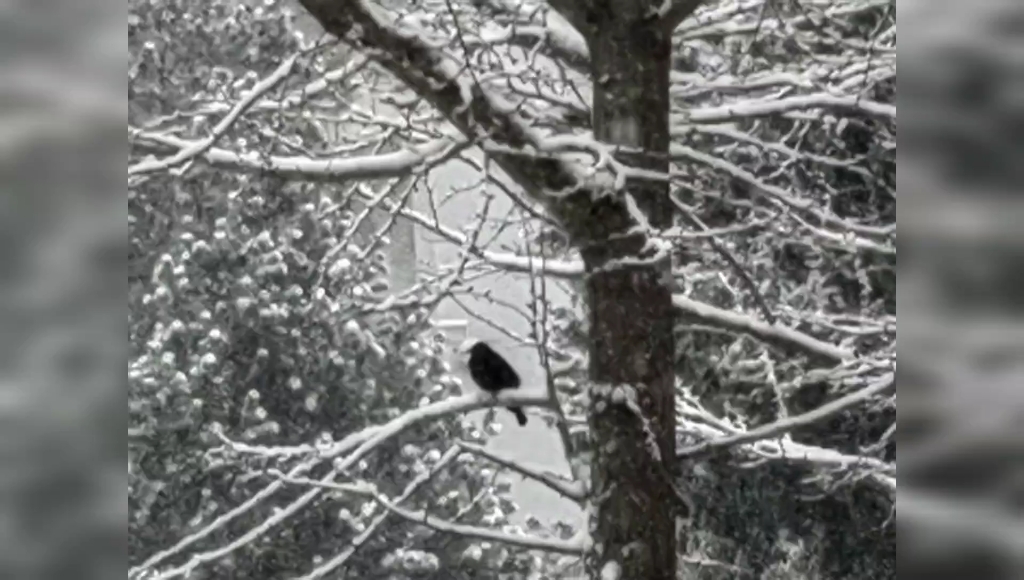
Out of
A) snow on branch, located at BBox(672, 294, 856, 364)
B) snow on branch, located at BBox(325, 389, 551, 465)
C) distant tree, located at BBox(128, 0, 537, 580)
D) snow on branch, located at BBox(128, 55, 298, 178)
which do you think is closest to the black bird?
snow on branch, located at BBox(325, 389, 551, 465)

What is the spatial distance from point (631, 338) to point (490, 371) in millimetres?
356

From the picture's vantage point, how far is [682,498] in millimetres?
1926

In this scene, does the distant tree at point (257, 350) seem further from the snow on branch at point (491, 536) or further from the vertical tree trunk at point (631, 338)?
the vertical tree trunk at point (631, 338)

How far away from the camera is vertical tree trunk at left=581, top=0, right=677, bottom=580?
6.10ft

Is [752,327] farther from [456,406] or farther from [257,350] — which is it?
[257,350]

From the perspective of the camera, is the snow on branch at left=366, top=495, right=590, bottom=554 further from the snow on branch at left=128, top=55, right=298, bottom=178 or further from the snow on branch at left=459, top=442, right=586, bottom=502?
the snow on branch at left=128, top=55, right=298, bottom=178

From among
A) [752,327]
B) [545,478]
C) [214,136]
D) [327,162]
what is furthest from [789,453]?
[214,136]

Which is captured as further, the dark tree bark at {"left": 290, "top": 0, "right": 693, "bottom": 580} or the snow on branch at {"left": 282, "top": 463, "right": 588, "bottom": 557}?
the snow on branch at {"left": 282, "top": 463, "right": 588, "bottom": 557}

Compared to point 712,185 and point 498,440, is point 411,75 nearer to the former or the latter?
point 712,185

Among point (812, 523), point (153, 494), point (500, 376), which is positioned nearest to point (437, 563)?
point (153, 494)

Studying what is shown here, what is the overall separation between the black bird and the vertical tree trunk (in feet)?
0.81

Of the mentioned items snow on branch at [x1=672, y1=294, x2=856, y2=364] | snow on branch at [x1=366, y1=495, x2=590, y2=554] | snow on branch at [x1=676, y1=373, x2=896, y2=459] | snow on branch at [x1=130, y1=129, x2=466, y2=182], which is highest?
snow on branch at [x1=130, y1=129, x2=466, y2=182]

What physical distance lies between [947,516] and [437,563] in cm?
331

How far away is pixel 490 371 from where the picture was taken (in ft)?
6.90
